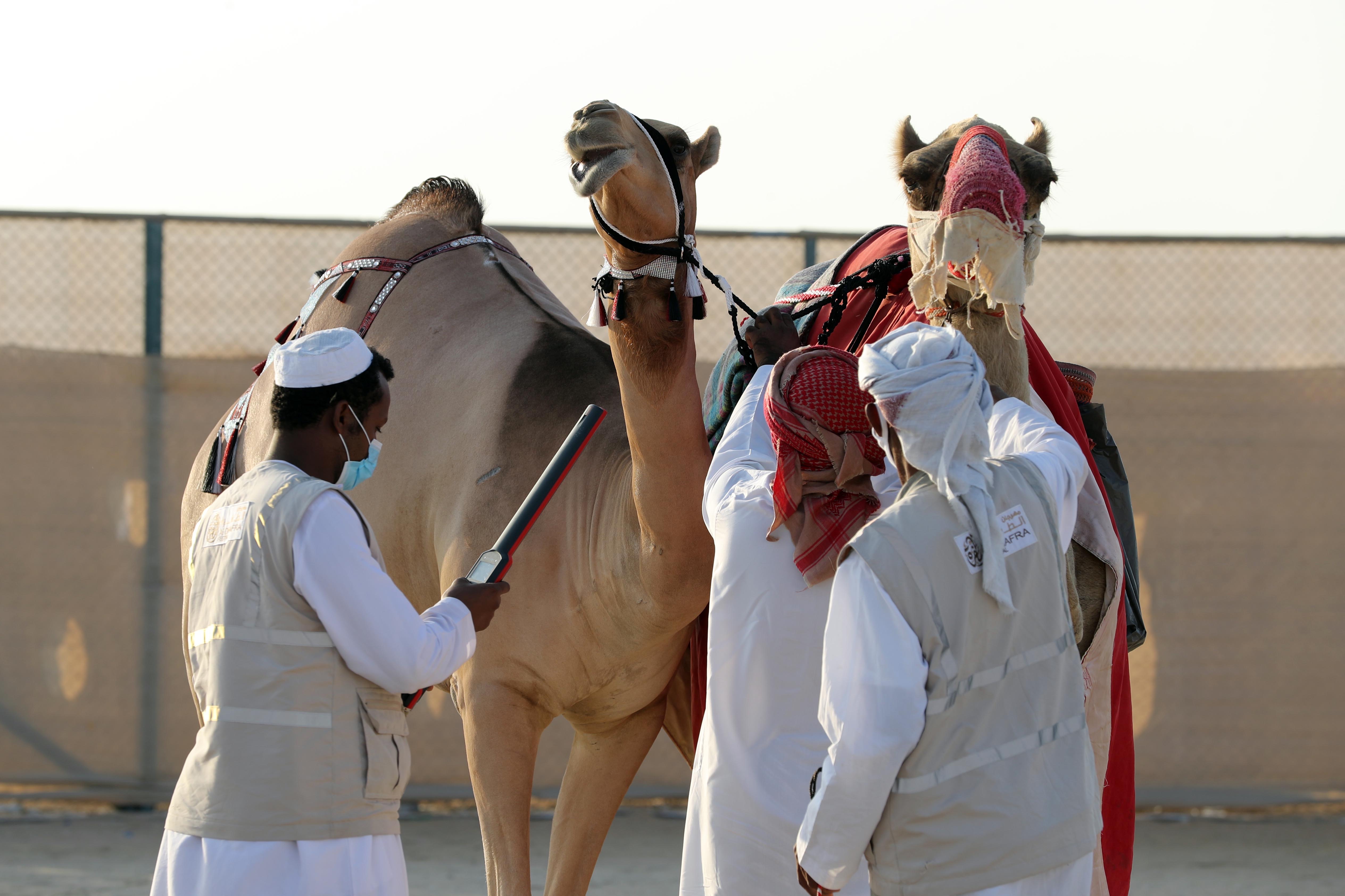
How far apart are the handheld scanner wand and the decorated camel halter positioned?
72.4 inches

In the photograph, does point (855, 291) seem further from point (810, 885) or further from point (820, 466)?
point (810, 885)

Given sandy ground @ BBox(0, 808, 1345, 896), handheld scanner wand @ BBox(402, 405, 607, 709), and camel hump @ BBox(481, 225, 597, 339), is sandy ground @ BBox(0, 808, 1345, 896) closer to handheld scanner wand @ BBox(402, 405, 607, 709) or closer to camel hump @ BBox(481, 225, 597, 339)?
camel hump @ BBox(481, 225, 597, 339)

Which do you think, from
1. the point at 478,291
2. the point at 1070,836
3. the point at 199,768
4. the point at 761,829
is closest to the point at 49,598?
the point at 478,291

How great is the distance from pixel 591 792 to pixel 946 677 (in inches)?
85.1

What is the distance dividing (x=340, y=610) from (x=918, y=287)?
137 centimetres

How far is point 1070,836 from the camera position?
7.33 feet

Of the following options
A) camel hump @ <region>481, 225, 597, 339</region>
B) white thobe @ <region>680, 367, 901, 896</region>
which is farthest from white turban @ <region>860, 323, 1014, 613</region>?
camel hump @ <region>481, 225, 597, 339</region>

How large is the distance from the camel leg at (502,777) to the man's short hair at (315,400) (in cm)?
141

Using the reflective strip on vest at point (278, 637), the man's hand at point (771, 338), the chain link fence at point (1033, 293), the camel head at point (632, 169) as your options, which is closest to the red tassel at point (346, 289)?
the camel head at point (632, 169)

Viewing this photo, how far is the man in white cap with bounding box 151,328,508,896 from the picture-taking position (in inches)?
96.6

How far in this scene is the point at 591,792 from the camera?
4.07 metres

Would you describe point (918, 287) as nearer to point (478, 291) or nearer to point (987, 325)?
point (987, 325)

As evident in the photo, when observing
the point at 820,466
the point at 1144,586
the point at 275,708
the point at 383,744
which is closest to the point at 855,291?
the point at 820,466

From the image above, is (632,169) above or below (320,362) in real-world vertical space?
above
